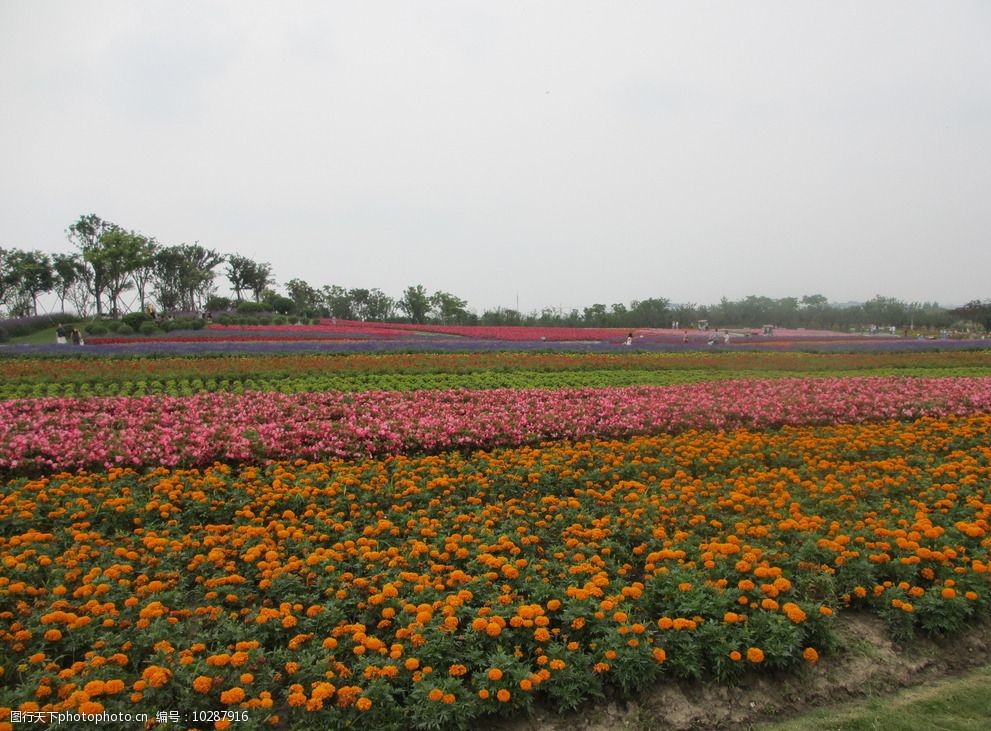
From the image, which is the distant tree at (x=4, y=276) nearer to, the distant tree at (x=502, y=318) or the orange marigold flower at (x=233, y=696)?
the distant tree at (x=502, y=318)

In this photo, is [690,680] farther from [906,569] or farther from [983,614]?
[983,614]

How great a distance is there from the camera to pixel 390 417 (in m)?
9.15

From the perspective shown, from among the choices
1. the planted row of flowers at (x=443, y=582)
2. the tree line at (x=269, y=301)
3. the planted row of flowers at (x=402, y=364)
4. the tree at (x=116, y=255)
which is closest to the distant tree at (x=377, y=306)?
the tree line at (x=269, y=301)

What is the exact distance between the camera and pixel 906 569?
4.13 m

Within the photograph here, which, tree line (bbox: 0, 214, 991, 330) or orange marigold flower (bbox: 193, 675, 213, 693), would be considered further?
tree line (bbox: 0, 214, 991, 330)

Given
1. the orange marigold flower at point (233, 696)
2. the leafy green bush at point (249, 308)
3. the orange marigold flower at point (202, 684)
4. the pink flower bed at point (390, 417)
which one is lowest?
the orange marigold flower at point (233, 696)

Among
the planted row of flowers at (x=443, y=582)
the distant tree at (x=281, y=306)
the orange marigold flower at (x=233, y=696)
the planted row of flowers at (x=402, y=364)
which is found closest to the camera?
the orange marigold flower at (x=233, y=696)

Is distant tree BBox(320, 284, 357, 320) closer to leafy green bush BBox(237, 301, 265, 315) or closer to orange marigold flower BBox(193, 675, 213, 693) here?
leafy green bush BBox(237, 301, 265, 315)

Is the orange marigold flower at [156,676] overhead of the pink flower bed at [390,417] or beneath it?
beneath

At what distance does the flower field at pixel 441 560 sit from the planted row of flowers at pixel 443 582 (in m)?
0.02

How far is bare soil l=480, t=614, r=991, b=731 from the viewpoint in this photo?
10.6 ft

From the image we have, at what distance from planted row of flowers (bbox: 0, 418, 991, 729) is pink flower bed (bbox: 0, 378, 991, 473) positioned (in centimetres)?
93

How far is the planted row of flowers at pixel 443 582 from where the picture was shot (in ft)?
10.3

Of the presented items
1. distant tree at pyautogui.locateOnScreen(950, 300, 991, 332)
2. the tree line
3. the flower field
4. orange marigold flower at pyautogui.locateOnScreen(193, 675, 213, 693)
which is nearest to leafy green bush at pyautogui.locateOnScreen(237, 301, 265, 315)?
the tree line
